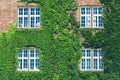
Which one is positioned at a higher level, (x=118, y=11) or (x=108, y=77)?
(x=118, y=11)

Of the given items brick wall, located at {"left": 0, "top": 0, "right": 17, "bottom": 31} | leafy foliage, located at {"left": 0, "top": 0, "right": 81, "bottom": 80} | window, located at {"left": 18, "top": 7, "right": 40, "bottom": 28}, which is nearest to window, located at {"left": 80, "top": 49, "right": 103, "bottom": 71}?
leafy foliage, located at {"left": 0, "top": 0, "right": 81, "bottom": 80}

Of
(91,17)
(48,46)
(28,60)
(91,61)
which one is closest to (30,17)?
(48,46)

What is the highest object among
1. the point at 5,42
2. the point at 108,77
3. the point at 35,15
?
the point at 35,15

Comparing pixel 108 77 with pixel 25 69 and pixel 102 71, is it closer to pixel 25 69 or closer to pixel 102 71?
pixel 102 71

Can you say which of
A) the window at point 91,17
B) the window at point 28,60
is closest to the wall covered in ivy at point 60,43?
the window at point 28,60

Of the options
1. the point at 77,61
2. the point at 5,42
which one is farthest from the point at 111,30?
the point at 5,42

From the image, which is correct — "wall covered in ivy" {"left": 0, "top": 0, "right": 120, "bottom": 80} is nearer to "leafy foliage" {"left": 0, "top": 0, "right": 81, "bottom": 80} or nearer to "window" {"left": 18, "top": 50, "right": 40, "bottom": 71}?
"leafy foliage" {"left": 0, "top": 0, "right": 81, "bottom": 80}

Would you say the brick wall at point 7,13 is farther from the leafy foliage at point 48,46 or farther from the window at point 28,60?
the window at point 28,60
